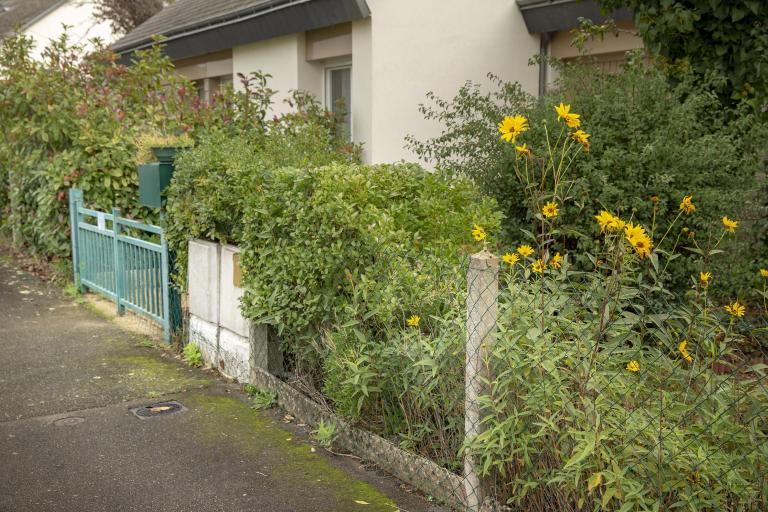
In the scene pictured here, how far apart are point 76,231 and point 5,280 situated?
144 cm

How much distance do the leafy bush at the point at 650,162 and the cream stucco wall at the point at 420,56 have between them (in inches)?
117

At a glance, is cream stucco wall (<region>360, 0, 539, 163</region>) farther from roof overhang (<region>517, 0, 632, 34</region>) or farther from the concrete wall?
the concrete wall

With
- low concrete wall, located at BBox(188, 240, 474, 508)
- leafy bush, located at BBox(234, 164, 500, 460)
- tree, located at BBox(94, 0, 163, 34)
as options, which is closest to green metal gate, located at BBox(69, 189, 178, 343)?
low concrete wall, located at BBox(188, 240, 474, 508)

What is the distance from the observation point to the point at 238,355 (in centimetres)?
591

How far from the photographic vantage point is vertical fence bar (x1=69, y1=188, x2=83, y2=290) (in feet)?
28.8

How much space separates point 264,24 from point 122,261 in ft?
15.4

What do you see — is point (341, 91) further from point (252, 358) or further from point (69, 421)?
point (69, 421)

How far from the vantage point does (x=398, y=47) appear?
995 centimetres

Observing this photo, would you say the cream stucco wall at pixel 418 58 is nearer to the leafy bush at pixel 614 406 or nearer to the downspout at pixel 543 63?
the downspout at pixel 543 63

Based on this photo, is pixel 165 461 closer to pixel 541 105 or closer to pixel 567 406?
pixel 567 406

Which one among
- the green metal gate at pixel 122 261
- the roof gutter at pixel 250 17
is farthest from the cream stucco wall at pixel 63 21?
the green metal gate at pixel 122 261

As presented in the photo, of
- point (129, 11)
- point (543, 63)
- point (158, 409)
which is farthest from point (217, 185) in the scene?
point (129, 11)

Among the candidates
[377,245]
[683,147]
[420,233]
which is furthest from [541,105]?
[377,245]

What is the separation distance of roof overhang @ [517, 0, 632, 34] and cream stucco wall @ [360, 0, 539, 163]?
198 mm
